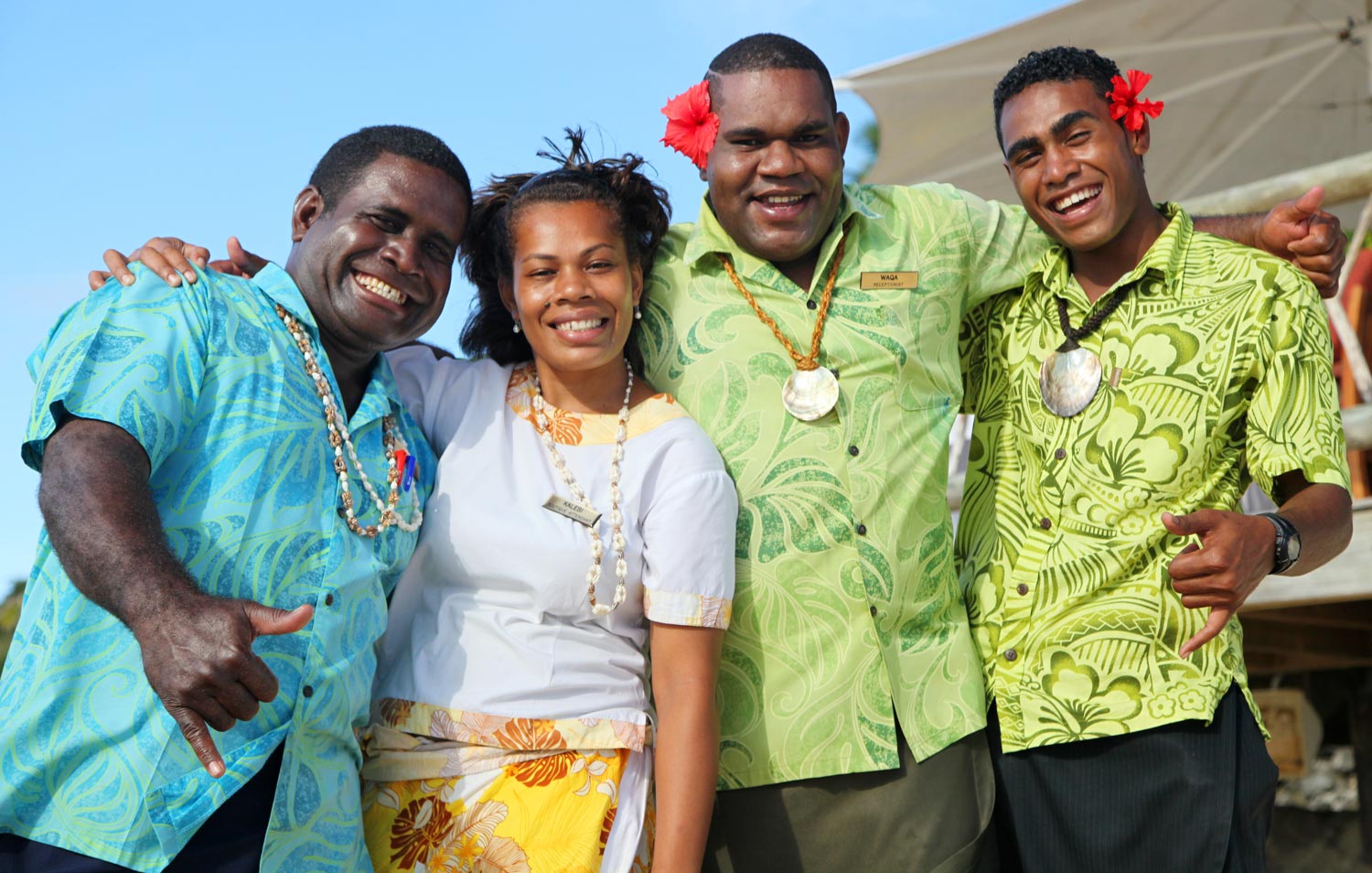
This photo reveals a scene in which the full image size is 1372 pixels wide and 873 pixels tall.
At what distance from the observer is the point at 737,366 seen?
3.15 meters

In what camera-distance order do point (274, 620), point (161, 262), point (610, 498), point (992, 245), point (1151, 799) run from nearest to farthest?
point (274, 620) → point (161, 262) → point (610, 498) → point (1151, 799) → point (992, 245)

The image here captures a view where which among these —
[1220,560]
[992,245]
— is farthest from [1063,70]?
[1220,560]

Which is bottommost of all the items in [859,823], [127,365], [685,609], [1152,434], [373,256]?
[859,823]

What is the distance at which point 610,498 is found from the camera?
2.86 meters

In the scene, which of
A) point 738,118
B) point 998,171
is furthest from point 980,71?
point 738,118

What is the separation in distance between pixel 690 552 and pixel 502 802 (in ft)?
2.16

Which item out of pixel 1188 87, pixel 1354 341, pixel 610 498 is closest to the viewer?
pixel 610 498

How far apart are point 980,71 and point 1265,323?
22.2 feet

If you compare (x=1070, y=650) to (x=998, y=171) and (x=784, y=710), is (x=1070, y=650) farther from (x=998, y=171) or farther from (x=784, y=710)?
(x=998, y=171)

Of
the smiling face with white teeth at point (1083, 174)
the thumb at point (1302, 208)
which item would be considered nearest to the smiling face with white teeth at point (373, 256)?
the smiling face with white teeth at point (1083, 174)

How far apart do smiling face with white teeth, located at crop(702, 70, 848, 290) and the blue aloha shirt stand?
1118 mm

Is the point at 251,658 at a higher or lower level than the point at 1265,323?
lower

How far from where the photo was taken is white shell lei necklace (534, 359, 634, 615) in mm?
2760

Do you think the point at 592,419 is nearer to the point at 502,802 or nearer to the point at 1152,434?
the point at 502,802
